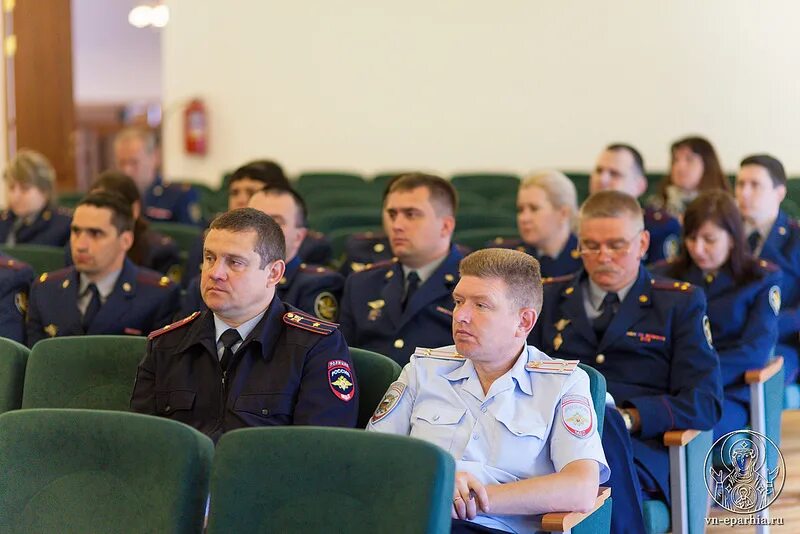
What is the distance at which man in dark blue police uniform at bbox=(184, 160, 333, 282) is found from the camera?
483 cm

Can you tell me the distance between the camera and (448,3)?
9000mm

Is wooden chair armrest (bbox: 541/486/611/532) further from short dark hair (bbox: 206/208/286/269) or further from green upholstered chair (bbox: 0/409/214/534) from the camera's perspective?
short dark hair (bbox: 206/208/286/269)

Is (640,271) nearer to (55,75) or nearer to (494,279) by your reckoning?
(494,279)

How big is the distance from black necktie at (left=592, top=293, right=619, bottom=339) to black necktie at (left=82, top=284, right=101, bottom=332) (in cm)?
168

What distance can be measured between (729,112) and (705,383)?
17.8ft

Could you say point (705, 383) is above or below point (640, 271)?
below

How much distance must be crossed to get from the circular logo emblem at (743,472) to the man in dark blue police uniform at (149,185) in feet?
13.7

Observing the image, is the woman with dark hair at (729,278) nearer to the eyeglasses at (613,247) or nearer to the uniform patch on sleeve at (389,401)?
the eyeglasses at (613,247)

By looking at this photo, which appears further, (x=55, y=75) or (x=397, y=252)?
(x=55, y=75)

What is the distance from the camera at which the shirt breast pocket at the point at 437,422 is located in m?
2.52

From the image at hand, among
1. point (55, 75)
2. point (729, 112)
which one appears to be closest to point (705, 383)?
point (729, 112)

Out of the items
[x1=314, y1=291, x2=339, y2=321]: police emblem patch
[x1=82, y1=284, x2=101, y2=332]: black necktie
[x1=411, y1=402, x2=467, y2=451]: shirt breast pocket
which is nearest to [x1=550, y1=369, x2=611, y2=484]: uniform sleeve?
[x1=411, y1=402, x2=467, y2=451]: shirt breast pocket

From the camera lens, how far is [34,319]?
3988 mm

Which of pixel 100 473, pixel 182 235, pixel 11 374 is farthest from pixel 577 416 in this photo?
pixel 182 235
